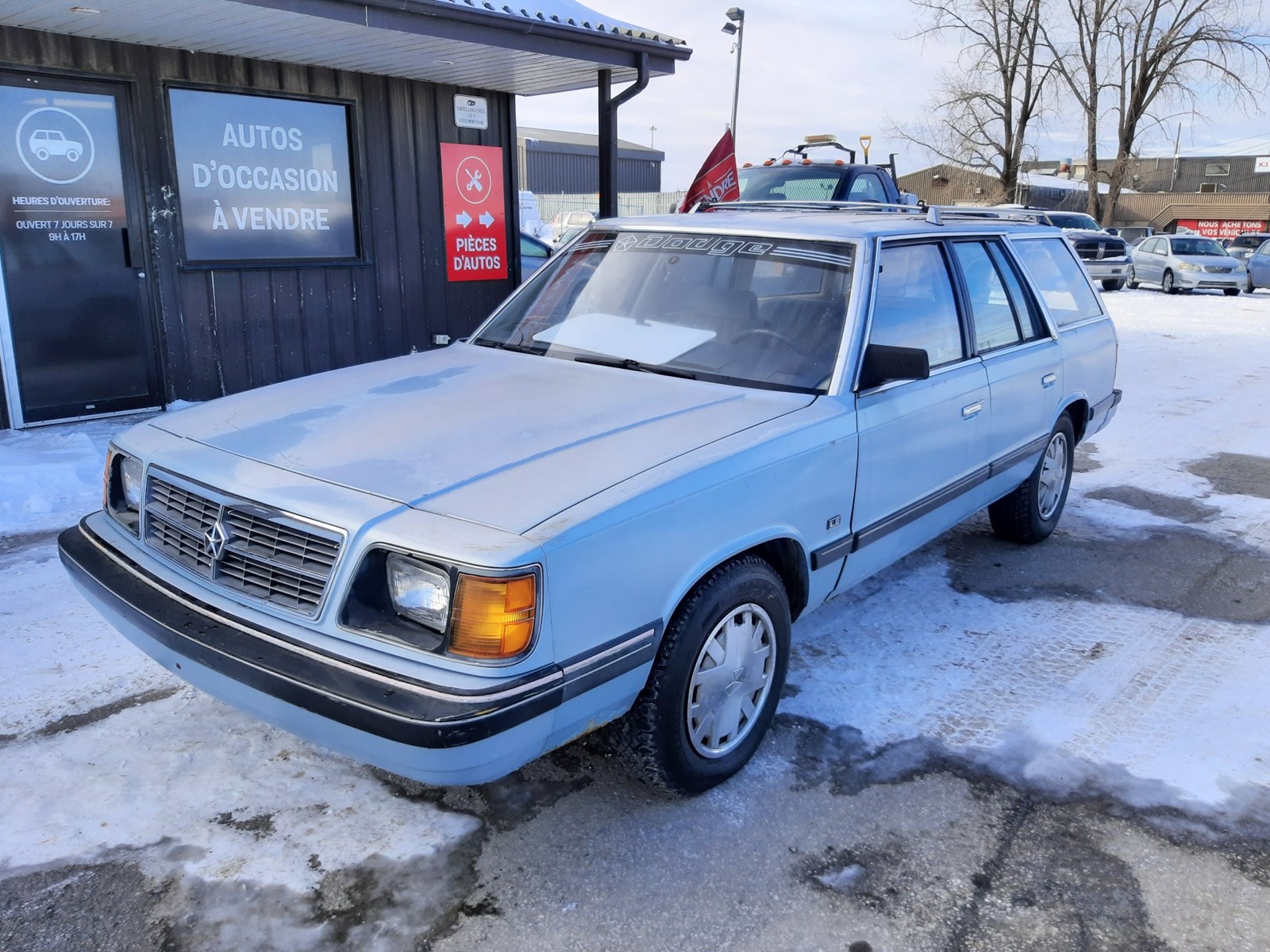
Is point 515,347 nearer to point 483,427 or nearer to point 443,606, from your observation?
point 483,427

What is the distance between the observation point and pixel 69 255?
21.9ft

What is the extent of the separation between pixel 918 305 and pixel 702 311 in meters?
0.92

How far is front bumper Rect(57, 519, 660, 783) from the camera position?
2.26 m

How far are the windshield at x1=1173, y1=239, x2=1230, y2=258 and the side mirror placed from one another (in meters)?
23.7

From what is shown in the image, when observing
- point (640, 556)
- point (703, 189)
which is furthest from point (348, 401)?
point (703, 189)

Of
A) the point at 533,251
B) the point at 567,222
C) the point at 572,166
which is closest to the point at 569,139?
the point at 572,166

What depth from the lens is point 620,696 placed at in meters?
2.61

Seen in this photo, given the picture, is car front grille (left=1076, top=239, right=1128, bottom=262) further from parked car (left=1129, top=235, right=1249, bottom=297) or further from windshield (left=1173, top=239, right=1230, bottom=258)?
windshield (left=1173, top=239, right=1230, bottom=258)

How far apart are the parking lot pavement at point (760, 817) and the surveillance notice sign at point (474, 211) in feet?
16.7

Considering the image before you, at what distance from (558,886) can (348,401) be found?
5.48ft

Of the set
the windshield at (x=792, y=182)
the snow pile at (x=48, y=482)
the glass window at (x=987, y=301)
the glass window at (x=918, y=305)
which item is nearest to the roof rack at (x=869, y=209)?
the glass window at (x=987, y=301)

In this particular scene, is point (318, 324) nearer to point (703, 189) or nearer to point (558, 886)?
point (703, 189)

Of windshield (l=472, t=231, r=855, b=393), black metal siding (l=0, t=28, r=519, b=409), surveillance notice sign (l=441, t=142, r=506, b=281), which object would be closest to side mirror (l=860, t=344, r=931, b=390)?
windshield (l=472, t=231, r=855, b=393)

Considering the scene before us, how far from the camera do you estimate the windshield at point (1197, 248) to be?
923 inches
